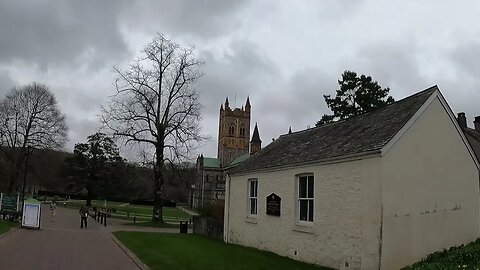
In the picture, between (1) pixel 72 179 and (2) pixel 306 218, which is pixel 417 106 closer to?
(2) pixel 306 218

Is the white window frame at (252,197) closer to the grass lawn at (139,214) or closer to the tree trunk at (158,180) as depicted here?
the tree trunk at (158,180)

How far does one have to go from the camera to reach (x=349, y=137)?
54.3 feet

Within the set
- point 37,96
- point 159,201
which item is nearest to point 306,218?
point 159,201

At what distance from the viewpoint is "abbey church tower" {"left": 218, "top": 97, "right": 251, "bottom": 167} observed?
135750mm

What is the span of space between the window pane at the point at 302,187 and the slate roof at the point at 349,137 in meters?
0.69

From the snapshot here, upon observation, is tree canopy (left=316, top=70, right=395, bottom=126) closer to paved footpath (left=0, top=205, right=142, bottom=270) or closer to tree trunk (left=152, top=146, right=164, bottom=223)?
tree trunk (left=152, top=146, right=164, bottom=223)

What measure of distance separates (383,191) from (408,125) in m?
2.30

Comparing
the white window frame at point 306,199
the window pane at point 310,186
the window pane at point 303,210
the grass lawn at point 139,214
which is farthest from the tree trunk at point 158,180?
the window pane at point 310,186

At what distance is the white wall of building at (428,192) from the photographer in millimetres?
13547

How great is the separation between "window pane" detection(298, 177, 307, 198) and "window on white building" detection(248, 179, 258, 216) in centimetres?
462

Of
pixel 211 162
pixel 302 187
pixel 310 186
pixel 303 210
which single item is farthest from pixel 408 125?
pixel 211 162

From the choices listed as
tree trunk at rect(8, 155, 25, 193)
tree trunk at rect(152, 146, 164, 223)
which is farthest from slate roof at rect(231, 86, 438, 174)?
tree trunk at rect(8, 155, 25, 193)

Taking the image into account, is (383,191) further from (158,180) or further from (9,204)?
(158,180)

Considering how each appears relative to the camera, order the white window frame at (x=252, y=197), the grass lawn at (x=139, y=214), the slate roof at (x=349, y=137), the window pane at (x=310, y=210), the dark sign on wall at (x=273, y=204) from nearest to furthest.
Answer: the slate roof at (x=349, y=137), the window pane at (x=310, y=210), the dark sign on wall at (x=273, y=204), the white window frame at (x=252, y=197), the grass lawn at (x=139, y=214)
